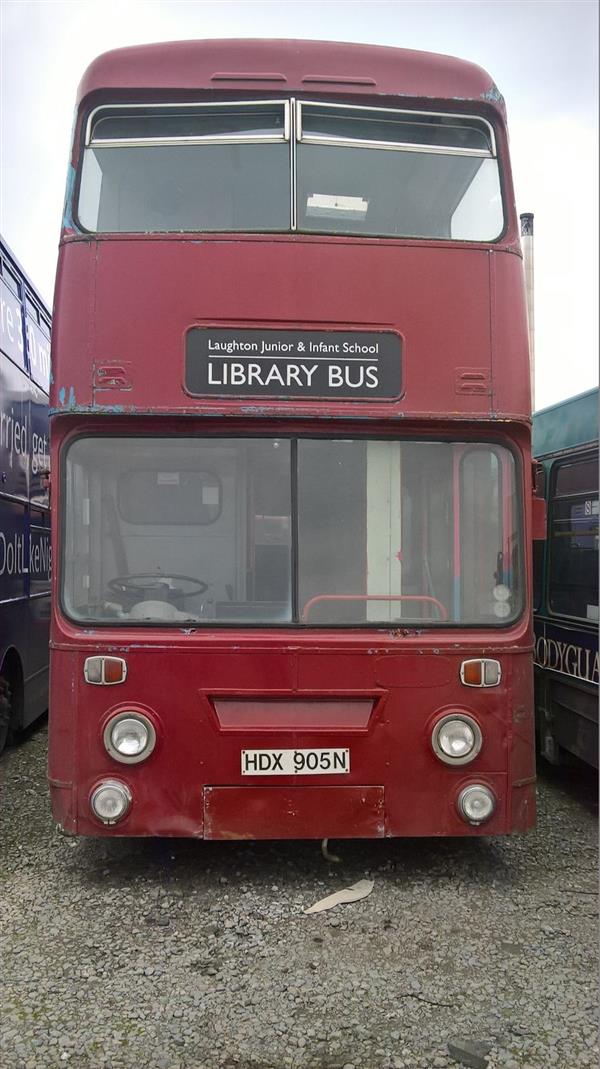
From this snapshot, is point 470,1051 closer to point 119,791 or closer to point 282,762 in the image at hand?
point 282,762

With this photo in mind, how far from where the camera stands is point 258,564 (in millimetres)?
4305

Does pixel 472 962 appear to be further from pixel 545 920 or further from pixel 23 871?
pixel 23 871

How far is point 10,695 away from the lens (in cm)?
706

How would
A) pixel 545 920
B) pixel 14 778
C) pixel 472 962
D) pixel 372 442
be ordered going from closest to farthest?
pixel 472 962 < pixel 545 920 < pixel 372 442 < pixel 14 778

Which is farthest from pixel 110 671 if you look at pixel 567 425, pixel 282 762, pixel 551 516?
pixel 567 425

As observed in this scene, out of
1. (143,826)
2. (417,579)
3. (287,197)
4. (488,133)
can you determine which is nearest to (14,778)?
(143,826)

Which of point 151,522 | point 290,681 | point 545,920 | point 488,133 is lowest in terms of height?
point 545,920

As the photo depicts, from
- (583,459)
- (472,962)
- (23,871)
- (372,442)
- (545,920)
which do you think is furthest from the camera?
(583,459)

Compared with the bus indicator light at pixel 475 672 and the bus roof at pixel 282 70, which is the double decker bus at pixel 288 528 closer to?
the bus indicator light at pixel 475 672

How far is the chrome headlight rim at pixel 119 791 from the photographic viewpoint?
416cm

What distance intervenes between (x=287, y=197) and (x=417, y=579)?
205 centimetres

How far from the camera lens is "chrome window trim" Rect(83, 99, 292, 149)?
450 centimetres

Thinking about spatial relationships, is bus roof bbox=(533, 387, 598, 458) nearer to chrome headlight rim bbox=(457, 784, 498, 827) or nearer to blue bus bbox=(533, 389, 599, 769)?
blue bus bbox=(533, 389, 599, 769)

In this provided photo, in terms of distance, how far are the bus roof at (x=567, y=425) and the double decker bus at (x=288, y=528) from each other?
180cm
